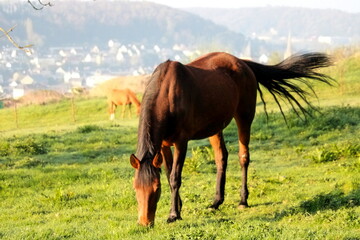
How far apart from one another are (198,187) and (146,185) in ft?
14.9

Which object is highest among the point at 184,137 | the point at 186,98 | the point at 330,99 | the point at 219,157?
the point at 186,98

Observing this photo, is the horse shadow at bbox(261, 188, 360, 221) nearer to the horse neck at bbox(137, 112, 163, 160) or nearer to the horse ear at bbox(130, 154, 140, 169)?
the horse neck at bbox(137, 112, 163, 160)

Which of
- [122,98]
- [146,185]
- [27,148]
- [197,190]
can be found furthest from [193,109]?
[122,98]

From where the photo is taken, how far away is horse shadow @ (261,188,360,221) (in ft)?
25.7

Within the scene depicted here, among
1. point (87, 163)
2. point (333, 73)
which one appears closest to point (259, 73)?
point (87, 163)

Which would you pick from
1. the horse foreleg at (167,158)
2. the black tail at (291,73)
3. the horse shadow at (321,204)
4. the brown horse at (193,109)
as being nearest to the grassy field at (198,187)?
the horse shadow at (321,204)

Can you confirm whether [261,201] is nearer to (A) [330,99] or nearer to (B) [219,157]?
(B) [219,157]

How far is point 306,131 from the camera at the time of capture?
17297 mm

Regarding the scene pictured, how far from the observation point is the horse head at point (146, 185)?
6230 mm

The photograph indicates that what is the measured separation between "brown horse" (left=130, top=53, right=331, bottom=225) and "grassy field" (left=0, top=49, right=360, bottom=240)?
0.65 metres

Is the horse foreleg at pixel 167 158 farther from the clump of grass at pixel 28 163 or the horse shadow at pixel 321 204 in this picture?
the clump of grass at pixel 28 163

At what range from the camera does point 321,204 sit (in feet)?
26.8

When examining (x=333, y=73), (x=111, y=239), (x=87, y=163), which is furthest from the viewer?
(x=333, y=73)

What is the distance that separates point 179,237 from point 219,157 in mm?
2956
